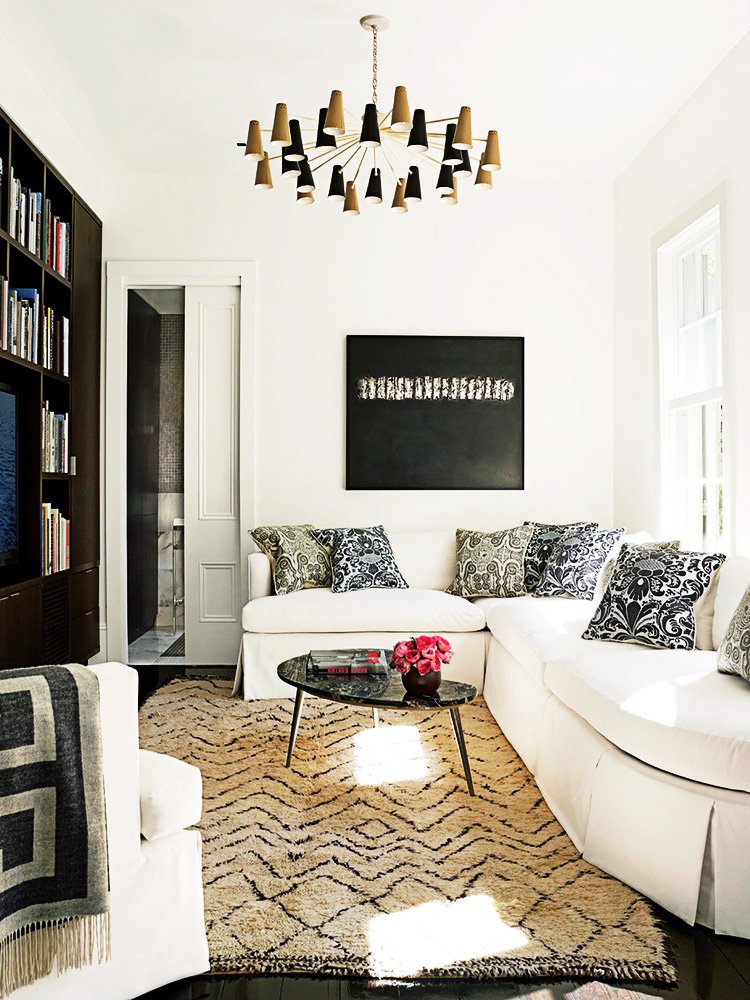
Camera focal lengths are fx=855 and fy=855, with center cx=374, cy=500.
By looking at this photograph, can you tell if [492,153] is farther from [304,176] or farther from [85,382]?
[85,382]

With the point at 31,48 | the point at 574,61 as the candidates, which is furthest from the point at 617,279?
the point at 31,48

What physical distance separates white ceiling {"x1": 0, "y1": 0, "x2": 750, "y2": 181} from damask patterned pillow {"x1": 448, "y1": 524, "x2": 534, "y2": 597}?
2.21m

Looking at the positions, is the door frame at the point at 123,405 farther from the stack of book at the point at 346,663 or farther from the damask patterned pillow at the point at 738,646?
the damask patterned pillow at the point at 738,646

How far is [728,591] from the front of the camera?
3184 millimetres

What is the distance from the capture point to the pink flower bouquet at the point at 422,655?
3.00m

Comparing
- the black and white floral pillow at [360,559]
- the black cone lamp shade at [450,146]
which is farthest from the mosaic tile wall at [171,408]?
the black cone lamp shade at [450,146]

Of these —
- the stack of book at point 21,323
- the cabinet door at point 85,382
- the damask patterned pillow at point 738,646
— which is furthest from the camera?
the cabinet door at point 85,382

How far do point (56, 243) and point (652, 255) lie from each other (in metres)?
3.15

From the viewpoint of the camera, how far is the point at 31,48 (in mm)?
3678

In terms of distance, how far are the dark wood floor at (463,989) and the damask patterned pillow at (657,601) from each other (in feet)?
4.55

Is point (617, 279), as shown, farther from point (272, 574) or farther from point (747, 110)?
point (272, 574)

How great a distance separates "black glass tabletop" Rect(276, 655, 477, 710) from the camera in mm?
2918

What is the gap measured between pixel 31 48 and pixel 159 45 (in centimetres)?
56

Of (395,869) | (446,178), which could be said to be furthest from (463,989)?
(446,178)
